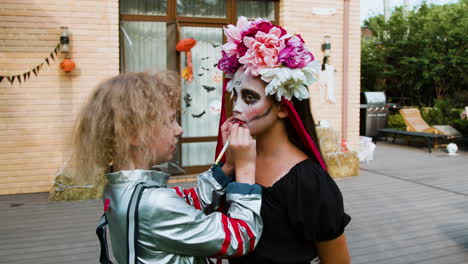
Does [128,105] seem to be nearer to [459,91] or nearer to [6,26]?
[6,26]

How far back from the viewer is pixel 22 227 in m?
4.87

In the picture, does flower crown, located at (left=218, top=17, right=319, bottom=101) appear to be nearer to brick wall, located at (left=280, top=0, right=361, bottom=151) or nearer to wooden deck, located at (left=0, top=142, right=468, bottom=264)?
wooden deck, located at (left=0, top=142, right=468, bottom=264)

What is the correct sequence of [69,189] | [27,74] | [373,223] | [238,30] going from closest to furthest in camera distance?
[238,30], [373,223], [69,189], [27,74]

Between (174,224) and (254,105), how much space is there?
0.58 metres

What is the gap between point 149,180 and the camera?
141cm

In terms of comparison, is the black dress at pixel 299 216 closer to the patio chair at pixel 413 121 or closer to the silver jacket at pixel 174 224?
the silver jacket at pixel 174 224

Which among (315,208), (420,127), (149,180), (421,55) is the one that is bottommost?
(420,127)

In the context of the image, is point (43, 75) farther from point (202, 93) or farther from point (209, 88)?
point (209, 88)

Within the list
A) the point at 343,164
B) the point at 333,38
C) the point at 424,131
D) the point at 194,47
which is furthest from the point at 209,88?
the point at 424,131

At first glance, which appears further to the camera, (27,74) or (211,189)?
(27,74)

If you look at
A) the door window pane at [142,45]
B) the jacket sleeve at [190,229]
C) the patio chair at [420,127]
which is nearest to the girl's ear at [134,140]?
the jacket sleeve at [190,229]

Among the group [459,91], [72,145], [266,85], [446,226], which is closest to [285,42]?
[266,85]

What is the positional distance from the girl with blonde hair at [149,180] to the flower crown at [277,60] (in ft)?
0.75

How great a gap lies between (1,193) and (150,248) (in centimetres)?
603
